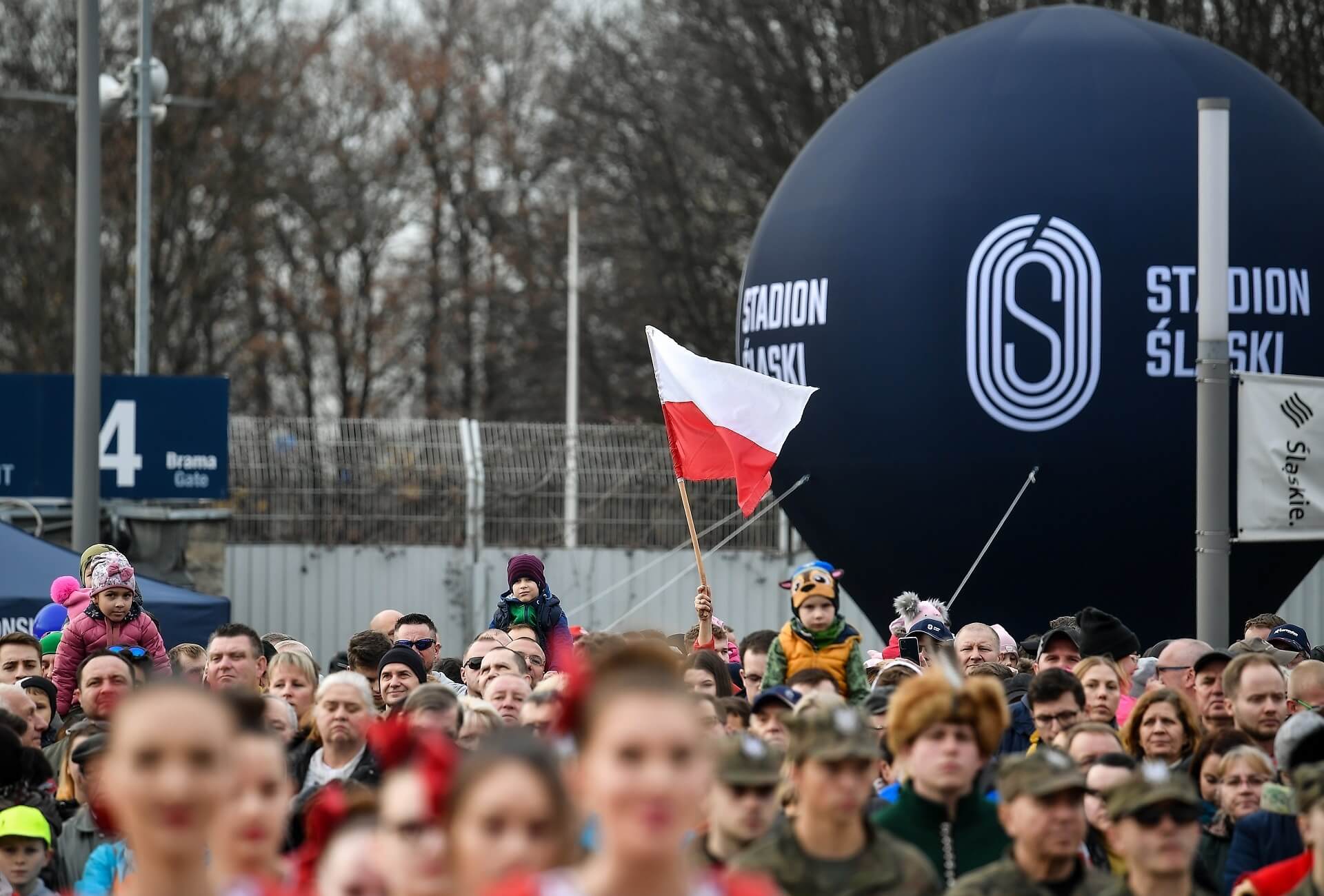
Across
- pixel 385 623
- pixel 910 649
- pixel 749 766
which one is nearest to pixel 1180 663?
pixel 910 649

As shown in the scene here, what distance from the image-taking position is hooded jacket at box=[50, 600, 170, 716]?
406 inches

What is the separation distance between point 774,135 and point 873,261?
16508 millimetres

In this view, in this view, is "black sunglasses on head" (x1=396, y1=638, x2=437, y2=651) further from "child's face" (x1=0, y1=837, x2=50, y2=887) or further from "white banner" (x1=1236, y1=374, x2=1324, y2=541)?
"white banner" (x1=1236, y1=374, x2=1324, y2=541)

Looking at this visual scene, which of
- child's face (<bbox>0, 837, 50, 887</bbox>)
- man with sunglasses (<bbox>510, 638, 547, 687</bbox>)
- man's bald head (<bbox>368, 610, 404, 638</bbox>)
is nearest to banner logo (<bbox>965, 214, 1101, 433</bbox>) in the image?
man's bald head (<bbox>368, 610, 404, 638</bbox>)

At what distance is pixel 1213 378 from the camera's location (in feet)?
37.2

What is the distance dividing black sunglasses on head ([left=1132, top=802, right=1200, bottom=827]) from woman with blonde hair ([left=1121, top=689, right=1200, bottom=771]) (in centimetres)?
254

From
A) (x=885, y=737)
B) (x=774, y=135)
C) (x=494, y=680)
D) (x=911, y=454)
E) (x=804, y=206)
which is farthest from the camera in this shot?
(x=774, y=135)

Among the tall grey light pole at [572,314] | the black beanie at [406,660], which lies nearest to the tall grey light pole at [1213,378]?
the black beanie at [406,660]

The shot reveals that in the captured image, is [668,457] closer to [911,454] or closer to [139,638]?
[911,454]

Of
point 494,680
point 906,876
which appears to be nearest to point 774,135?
point 494,680

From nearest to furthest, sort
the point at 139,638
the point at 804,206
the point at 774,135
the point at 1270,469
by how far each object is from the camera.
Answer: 1. the point at 139,638
2. the point at 1270,469
3. the point at 804,206
4. the point at 774,135

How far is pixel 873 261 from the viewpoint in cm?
1370

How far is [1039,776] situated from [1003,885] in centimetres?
42

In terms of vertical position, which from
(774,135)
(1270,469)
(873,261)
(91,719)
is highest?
(774,135)
